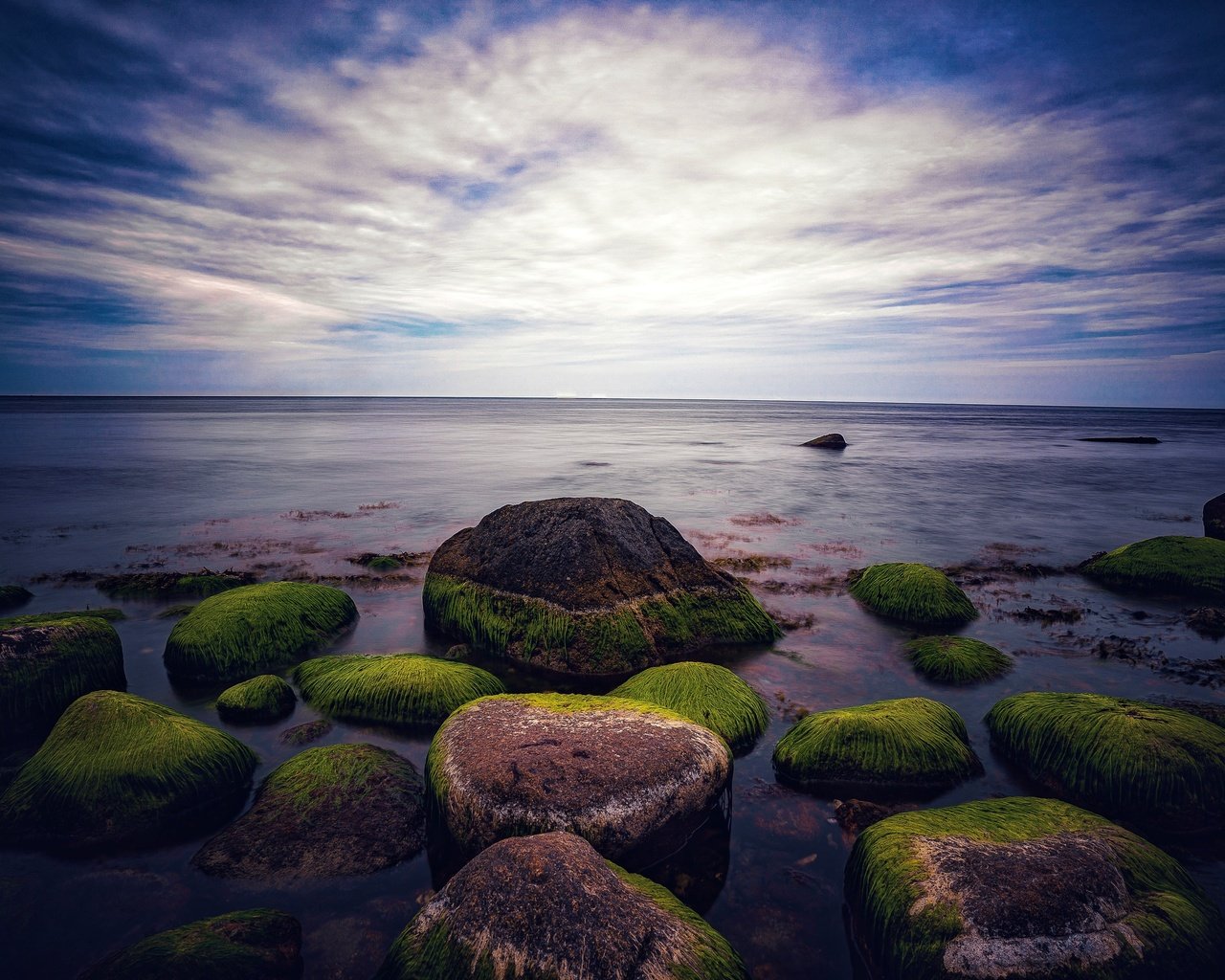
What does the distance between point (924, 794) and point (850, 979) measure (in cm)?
192

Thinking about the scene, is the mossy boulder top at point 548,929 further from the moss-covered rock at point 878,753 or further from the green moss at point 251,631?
the green moss at point 251,631

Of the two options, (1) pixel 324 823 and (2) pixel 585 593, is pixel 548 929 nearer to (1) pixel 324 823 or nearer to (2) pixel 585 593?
(1) pixel 324 823

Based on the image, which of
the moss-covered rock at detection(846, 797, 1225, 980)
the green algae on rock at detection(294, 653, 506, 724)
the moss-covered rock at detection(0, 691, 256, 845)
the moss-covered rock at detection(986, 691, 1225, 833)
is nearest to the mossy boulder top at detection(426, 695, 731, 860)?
the moss-covered rock at detection(846, 797, 1225, 980)

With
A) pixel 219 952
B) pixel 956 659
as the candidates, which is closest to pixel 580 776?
pixel 219 952

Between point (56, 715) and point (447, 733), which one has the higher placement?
point (447, 733)

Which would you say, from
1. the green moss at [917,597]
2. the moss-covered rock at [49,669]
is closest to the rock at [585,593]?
the green moss at [917,597]

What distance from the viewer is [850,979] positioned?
3574 mm

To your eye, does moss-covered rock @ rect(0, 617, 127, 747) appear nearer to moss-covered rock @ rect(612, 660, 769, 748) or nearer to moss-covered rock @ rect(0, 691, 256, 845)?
moss-covered rock @ rect(0, 691, 256, 845)

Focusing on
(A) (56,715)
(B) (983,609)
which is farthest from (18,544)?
(B) (983,609)

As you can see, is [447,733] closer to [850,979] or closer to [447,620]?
[850,979]

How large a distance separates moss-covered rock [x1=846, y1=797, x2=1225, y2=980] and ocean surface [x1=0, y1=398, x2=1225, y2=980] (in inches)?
17.0

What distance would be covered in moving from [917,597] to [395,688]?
7.07m

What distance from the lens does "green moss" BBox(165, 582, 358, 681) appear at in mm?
7180

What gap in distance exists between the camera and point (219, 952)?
10.7 feet
